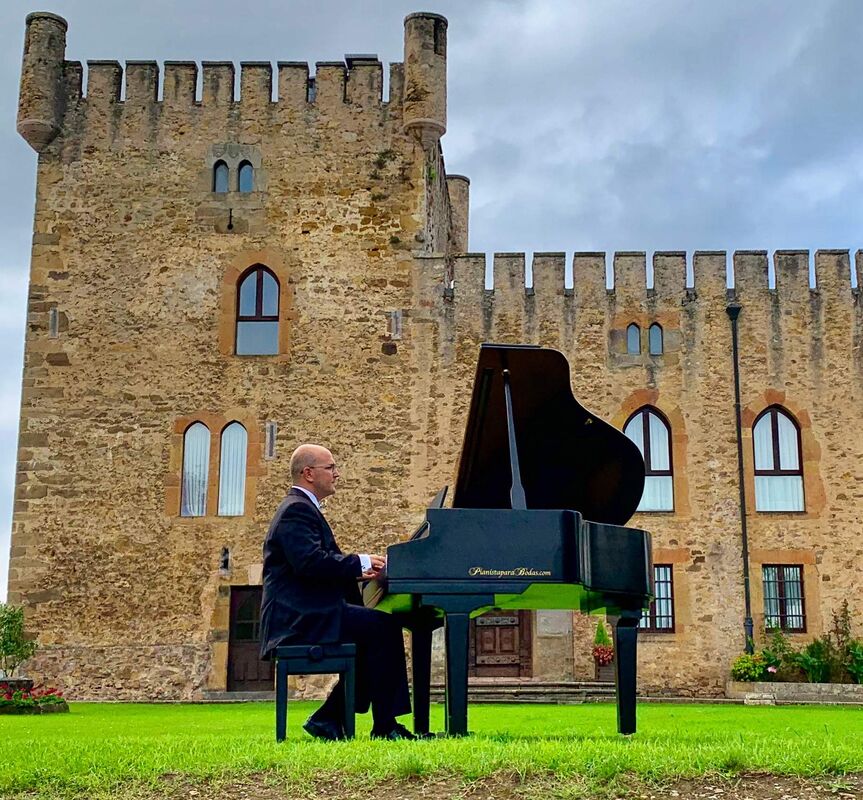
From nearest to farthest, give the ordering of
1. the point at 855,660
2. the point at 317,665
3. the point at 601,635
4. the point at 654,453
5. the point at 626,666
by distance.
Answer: the point at 317,665, the point at 626,666, the point at 855,660, the point at 601,635, the point at 654,453

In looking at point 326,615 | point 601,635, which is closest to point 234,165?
point 601,635

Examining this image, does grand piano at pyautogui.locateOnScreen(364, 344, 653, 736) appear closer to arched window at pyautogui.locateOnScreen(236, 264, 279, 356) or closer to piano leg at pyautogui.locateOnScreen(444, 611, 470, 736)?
piano leg at pyautogui.locateOnScreen(444, 611, 470, 736)

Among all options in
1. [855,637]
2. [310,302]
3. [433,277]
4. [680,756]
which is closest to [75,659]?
[310,302]

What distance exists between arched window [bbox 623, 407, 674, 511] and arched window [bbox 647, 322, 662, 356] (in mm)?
1005

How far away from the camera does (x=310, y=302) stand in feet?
70.8

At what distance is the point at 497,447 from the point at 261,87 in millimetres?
15237

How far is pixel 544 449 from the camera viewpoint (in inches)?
350

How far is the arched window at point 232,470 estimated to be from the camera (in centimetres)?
2092

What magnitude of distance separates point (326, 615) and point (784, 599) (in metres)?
14.8

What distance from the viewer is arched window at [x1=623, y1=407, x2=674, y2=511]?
68.8ft

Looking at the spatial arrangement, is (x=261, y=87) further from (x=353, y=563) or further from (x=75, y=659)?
(x=353, y=563)

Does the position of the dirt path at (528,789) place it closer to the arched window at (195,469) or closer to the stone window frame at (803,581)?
the stone window frame at (803,581)

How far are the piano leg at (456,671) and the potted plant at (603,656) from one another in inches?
522

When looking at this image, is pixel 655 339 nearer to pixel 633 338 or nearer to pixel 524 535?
pixel 633 338
